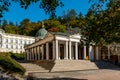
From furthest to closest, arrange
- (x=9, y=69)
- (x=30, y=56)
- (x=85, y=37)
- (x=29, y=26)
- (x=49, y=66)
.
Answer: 1. (x=29, y=26)
2. (x=30, y=56)
3. (x=49, y=66)
4. (x=9, y=69)
5. (x=85, y=37)

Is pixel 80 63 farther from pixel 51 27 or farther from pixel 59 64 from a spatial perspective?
pixel 51 27

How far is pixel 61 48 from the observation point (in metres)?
53.5

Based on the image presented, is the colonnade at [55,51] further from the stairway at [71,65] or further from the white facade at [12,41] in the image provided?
the white facade at [12,41]

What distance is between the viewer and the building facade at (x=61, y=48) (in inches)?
1801

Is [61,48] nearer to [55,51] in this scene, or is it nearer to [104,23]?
[55,51]

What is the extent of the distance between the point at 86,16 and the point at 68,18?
97214 millimetres

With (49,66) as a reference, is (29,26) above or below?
above

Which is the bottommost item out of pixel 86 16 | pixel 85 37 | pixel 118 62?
pixel 118 62

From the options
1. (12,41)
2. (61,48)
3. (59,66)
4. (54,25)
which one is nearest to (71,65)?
(59,66)

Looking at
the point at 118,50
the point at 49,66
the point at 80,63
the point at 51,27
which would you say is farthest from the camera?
the point at 51,27

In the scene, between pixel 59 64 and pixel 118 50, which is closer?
pixel 59 64

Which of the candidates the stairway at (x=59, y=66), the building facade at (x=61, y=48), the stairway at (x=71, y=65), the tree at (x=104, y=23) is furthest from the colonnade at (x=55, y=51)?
the tree at (x=104, y=23)

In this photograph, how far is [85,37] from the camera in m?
19.3

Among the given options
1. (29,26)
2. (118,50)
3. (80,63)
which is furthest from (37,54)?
(29,26)
